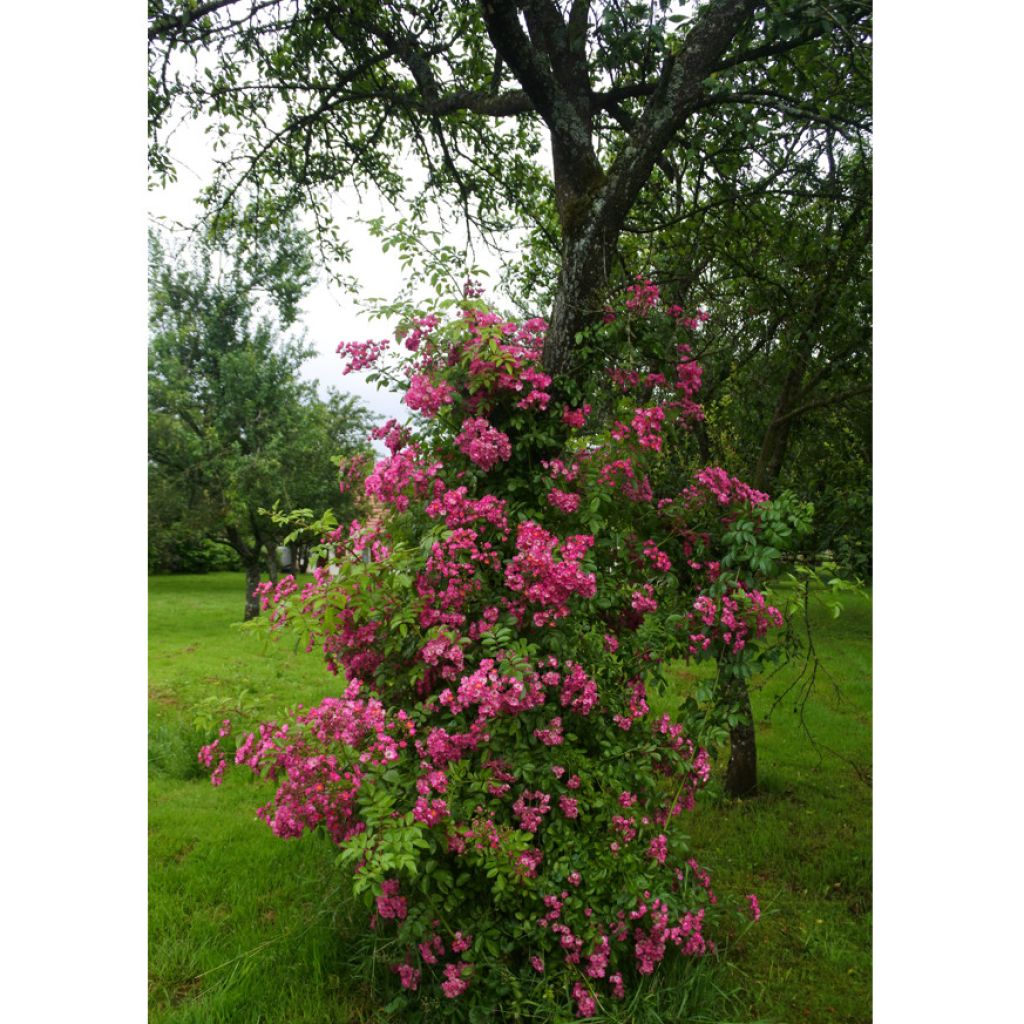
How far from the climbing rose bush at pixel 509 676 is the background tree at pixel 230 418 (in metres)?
8.16

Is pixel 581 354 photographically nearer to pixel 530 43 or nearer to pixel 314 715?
pixel 530 43

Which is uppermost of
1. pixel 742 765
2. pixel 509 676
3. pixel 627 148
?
pixel 627 148

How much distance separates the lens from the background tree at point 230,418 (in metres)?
10.9

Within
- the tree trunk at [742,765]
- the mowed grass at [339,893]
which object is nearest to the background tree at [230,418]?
the mowed grass at [339,893]

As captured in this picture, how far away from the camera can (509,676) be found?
89.0 inches

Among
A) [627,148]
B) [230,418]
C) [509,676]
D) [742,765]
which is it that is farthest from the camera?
[230,418]

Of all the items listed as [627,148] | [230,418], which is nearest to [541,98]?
[627,148]

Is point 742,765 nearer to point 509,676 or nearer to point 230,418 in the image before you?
point 509,676

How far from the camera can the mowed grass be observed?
261 cm

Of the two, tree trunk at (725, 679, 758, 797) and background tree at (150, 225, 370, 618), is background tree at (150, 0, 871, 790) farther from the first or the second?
background tree at (150, 225, 370, 618)

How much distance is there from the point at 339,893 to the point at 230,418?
381 inches

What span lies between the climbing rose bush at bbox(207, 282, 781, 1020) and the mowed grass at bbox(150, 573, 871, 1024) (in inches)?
10.2

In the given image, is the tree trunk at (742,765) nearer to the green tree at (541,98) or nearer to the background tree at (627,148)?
the background tree at (627,148)

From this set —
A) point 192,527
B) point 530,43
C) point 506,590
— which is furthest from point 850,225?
point 192,527
